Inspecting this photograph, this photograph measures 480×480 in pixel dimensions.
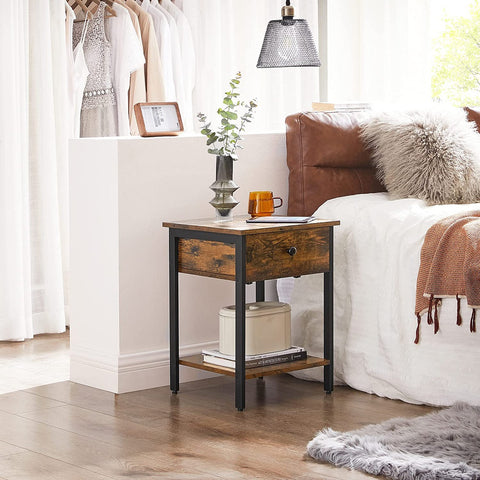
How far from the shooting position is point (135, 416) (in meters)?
3.17

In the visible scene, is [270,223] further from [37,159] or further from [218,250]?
[37,159]

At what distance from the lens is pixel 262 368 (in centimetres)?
334

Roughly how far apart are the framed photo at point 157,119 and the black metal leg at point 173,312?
419 mm

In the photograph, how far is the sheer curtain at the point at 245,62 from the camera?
206 inches

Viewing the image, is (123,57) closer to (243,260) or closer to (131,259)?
Result: (131,259)

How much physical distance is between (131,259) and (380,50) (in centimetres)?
281

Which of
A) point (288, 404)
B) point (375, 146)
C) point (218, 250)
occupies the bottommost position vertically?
point (288, 404)

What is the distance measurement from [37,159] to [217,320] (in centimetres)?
137

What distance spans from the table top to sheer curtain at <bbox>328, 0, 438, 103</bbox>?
253 centimetres

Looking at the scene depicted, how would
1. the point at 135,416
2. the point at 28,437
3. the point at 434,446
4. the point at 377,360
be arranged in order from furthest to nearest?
the point at 377,360, the point at 135,416, the point at 28,437, the point at 434,446

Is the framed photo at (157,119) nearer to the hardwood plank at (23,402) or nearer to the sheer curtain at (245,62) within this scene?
the hardwood plank at (23,402)

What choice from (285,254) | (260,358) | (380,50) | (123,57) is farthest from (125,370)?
(380,50)

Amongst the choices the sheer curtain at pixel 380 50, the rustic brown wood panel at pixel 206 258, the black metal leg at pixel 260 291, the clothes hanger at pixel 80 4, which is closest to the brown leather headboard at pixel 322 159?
the black metal leg at pixel 260 291

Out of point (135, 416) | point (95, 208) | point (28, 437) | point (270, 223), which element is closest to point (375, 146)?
point (270, 223)
